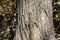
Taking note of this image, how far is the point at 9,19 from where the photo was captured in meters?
Result: 5.38

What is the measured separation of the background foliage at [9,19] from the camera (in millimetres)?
4688

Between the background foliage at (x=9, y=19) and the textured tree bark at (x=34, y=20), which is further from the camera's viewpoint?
the background foliage at (x=9, y=19)

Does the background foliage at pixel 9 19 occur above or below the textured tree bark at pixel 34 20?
below

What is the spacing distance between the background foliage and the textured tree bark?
1.04 m

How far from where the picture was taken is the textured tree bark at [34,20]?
3094 millimetres

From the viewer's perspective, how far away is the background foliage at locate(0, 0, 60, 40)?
4.69 metres

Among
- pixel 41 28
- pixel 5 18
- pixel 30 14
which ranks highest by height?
pixel 30 14

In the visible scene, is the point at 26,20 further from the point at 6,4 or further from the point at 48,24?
the point at 6,4

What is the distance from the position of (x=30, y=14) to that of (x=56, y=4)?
87.6 inches

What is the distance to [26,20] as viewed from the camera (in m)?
3.11

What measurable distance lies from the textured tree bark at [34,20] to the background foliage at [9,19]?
104 cm

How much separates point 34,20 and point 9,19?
2.36m

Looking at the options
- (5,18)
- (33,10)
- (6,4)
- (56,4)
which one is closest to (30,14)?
(33,10)

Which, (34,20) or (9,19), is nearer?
(34,20)
